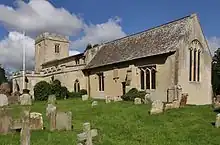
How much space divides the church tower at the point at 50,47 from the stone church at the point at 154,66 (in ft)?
74.8

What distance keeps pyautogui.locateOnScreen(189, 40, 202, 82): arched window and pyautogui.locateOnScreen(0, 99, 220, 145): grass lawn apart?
37.4 ft

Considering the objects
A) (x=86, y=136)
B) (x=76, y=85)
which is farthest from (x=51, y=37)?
(x=86, y=136)

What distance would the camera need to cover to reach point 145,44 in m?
37.0

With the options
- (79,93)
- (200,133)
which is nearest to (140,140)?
(200,133)

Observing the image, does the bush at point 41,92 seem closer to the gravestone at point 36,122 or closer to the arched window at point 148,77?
the arched window at point 148,77

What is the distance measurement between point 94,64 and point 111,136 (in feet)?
101

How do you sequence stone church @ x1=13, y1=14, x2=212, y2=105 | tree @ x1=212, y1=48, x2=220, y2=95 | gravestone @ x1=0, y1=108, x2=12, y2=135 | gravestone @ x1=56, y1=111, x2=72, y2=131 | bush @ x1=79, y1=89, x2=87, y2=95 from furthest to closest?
tree @ x1=212, y1=48, x2=220, y2=95
bush @ x1=79, y1=89, x2=87, y2=95
stone church @ x1=13, y1=14, x2=212, y2=105
gravestone @ x1=56, y1=111, x2=72, y2=131
gravestone @ x1=0, y1=108, x2=12, y2=135

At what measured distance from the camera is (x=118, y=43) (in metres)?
44.4

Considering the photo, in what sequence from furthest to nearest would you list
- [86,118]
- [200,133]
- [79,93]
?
[79,93] → [86,118] → [200,133]

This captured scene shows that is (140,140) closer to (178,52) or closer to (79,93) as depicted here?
(178,52)

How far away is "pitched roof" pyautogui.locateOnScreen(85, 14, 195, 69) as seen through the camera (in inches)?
1307

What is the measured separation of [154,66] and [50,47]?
40.0 metres

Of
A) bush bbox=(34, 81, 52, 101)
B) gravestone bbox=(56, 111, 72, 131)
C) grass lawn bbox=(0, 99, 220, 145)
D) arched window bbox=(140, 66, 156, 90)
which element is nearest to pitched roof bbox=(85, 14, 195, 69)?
arched window bbox=(140, 66, 156, 90)

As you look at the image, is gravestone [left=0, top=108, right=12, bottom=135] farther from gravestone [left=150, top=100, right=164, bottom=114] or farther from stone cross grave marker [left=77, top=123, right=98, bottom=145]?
gravestone [left=150, top=100, right=164, bottom=114]
